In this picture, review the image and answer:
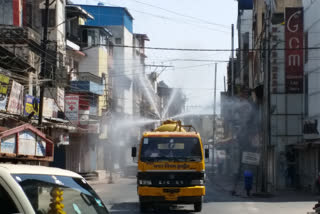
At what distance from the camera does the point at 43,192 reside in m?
5.57

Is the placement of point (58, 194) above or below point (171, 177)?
above

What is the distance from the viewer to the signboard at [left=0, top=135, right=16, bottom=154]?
47.9 ft

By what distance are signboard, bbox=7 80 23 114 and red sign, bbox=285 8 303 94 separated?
1656 cm

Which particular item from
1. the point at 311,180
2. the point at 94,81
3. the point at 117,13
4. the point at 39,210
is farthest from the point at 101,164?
the point at 39,210

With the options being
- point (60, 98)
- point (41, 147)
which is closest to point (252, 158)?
point (60, 98)

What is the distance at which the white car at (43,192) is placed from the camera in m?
5.03

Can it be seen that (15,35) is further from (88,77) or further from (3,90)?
(88,77)

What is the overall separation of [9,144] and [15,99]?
1324cm

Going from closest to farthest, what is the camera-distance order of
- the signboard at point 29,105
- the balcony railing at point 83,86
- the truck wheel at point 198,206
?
1. the truck wheel at point 198,206
2. the signboard at point 29,105
3. the balcony railing at point 83,86

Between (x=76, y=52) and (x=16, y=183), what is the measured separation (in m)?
46.2

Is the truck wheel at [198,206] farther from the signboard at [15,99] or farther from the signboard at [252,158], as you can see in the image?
the signboard at [252,158]

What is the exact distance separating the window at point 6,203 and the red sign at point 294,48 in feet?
108

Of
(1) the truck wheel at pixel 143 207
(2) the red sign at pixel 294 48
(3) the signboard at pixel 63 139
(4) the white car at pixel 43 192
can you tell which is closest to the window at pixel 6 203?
(4) the white car at pixel 43 192

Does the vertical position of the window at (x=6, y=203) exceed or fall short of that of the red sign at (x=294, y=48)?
it falls short
